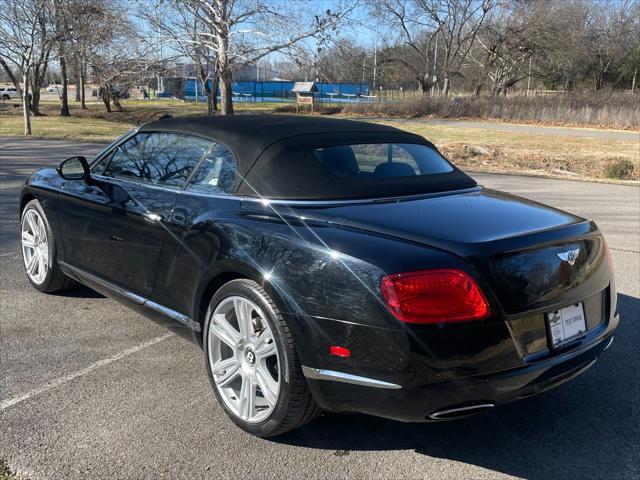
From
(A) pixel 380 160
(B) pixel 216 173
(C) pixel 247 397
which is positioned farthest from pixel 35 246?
(A) pixel 380 160

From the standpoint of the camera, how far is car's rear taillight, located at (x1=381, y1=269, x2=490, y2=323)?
2496 mm

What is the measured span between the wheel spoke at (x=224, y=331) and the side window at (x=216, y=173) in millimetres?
705

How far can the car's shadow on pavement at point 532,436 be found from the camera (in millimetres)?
2836

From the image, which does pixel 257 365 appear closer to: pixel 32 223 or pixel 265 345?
pixel 265 345

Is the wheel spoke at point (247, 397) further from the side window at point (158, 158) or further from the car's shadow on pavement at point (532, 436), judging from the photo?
the side window at point (158, 158)

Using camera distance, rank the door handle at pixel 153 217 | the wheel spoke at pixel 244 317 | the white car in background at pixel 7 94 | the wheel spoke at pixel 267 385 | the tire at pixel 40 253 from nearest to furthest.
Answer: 1. the wheel spoke at pixel 267 385
2. the wheel spoke at pixel 244 317
3. the door handle at pixel 153 217
4. the tire at pixel 40 253
5. the white car in background at pixel 7 94

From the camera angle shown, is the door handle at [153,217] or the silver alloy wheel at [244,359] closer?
the silver alloy wheel at [244,359]

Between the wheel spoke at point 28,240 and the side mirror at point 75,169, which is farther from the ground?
the side mirror at point 75,169

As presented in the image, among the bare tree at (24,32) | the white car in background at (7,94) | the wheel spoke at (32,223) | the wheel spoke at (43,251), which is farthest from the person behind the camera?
the white car in background at (7,94)

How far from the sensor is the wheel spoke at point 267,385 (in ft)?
9.60

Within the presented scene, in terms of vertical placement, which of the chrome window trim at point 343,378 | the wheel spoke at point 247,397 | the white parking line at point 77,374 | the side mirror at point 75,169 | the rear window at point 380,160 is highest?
the rear window at point 380,160

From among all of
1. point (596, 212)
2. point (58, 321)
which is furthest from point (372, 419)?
point (596, 212)

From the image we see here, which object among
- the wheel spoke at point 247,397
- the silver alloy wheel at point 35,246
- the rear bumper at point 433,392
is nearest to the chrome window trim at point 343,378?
the rear bumper at point 433,392

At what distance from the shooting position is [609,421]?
322 centimetres
